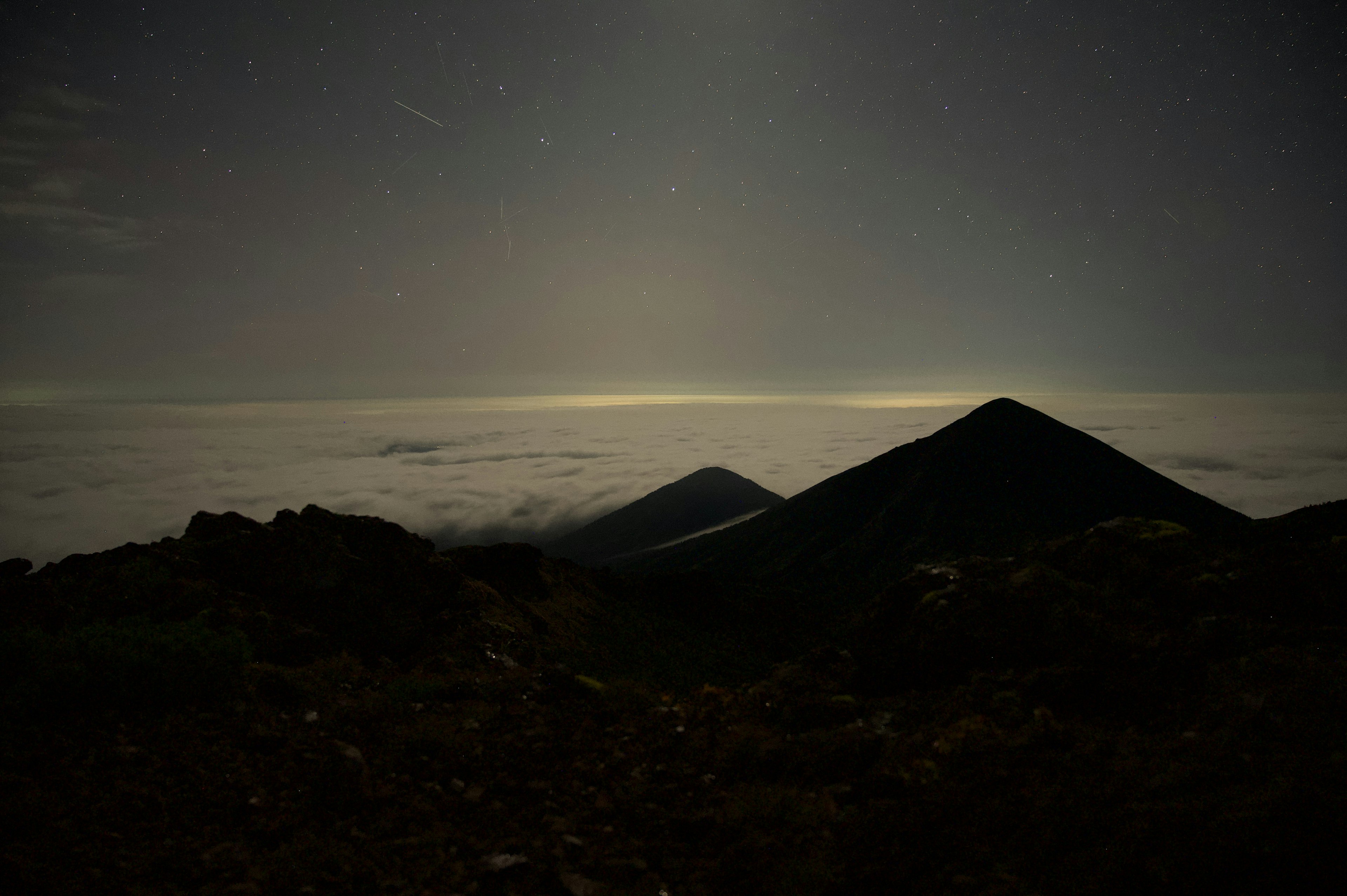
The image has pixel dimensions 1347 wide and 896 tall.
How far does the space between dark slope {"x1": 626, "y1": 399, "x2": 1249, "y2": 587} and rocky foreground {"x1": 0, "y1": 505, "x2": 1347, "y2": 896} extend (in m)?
42.9

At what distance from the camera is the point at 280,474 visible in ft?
577

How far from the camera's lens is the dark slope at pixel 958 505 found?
5366 centimetres

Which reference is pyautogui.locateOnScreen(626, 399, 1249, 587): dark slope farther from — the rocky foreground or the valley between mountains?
the rocky foreground

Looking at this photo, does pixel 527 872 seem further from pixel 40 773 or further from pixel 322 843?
pixel 40 773

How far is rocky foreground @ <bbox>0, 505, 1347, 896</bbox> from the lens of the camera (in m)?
4.76

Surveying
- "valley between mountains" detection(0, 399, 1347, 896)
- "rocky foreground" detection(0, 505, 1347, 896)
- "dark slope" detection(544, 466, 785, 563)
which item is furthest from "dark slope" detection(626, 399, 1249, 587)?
"dark slope" detection(544, 466, 785, 563)

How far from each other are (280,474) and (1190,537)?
20923cm

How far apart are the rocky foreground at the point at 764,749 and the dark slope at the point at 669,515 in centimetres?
9953

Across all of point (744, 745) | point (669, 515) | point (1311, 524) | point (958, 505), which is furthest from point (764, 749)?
point (669, 515)

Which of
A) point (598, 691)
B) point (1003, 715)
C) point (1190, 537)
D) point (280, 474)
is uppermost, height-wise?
point (1190, 537)

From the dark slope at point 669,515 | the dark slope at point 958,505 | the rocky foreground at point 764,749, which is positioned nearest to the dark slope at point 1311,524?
the rocky foreground at point 764,749

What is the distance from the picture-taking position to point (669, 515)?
127250 millimetres

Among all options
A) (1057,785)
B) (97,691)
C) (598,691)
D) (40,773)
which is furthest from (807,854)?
(97,691)

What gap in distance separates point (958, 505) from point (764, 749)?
188 feet
